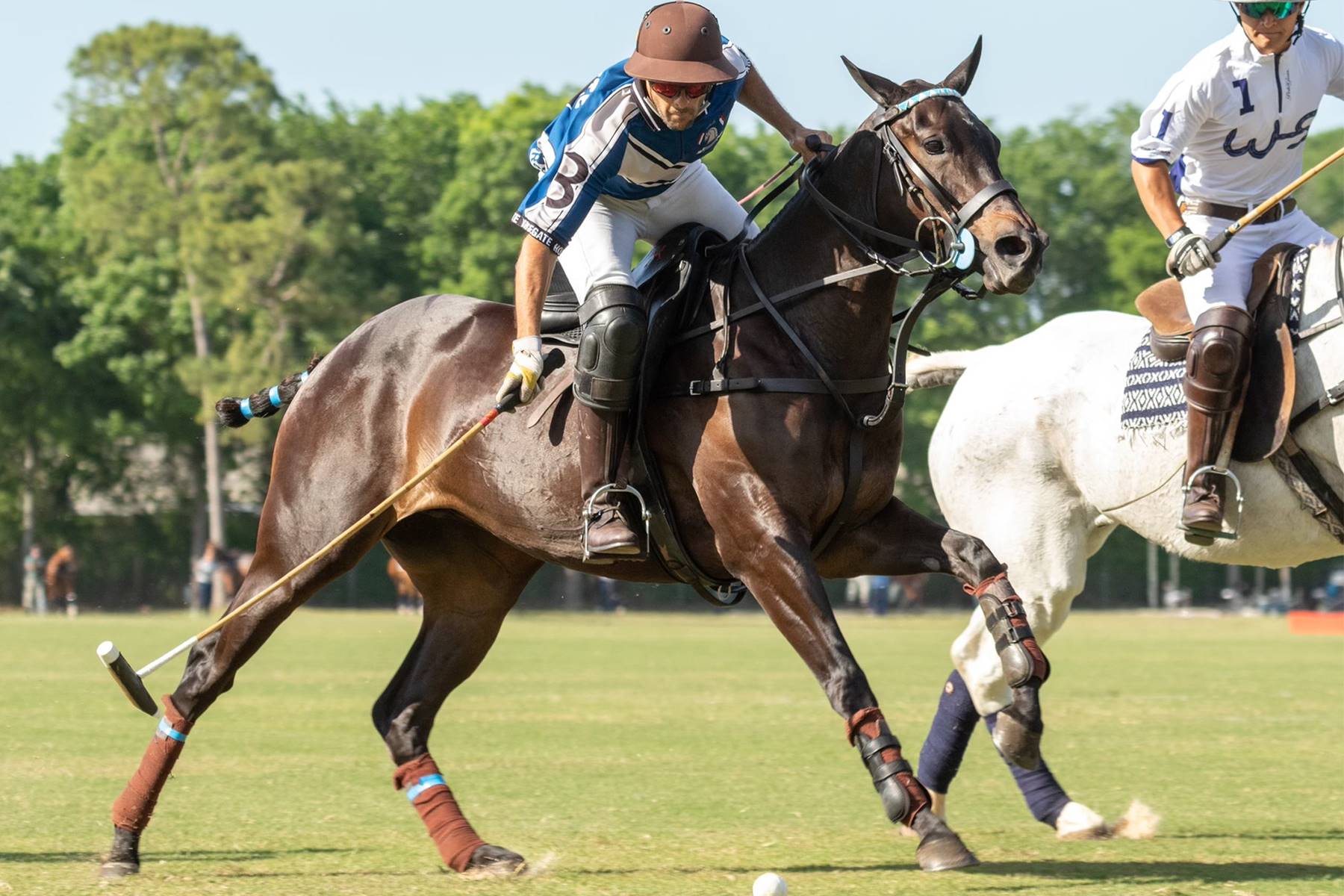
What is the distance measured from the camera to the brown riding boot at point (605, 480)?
23.6ft

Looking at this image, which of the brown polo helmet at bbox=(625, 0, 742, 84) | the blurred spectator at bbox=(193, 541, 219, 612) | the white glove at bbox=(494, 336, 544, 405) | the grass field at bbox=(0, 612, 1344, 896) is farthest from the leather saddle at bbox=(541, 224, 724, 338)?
the blurred spectator at bbox=(193, 541, 219, 612)

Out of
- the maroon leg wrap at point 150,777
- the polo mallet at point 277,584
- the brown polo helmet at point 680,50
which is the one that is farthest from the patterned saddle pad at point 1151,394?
the maroon leg wrap at point 150,777

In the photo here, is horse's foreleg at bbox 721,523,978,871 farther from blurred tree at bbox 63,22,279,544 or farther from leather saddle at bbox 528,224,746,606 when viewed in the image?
blurred tree at bbox 63,22,279,544

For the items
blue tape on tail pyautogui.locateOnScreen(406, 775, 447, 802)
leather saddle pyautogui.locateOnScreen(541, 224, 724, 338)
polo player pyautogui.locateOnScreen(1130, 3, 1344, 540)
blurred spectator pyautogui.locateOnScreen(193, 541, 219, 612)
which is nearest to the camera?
leather saddle pyautogui.locateOnScreen(541, 224, 724, 338)

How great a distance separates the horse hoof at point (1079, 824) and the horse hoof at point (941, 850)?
6.30 ft

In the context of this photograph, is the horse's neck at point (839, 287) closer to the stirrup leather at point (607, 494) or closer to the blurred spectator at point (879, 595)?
the stirrup leather at point (607, 494)

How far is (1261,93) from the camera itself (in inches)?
312

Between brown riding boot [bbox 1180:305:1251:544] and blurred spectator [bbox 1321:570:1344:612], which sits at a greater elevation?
brown riding boot [bbox 1180:305:1251:544]

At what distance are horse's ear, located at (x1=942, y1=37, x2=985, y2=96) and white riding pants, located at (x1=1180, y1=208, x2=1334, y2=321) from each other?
5.52 ft

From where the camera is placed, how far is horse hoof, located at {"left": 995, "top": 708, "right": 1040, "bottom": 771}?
7031 millimetres

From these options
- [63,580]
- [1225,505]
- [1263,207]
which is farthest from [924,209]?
[63,580]

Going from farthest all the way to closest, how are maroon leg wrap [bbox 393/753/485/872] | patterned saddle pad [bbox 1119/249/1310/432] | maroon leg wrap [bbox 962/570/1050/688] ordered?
patterned saddle pad [bbox 1119/249/1310/432]
maroon leg wrap [bbox 393/753/485/872]
maroon leg wrap [bbox 962/570/1050/688]

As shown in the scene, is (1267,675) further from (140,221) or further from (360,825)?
(140,221)

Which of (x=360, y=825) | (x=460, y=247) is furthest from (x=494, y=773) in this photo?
(x=460, y=247)
